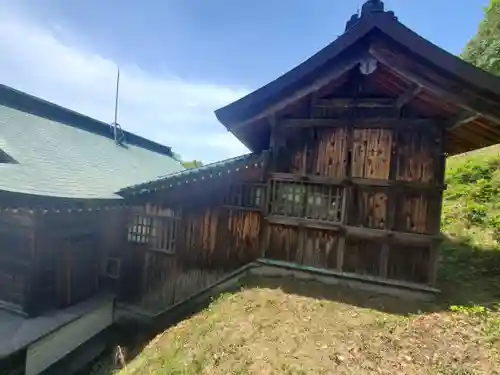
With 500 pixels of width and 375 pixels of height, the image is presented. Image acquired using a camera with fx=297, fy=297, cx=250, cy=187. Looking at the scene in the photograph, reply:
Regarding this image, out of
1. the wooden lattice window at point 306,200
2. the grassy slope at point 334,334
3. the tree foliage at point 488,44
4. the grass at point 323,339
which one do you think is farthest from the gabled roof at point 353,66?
the tree foliage at point 488,44

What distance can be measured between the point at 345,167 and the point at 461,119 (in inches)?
97.8

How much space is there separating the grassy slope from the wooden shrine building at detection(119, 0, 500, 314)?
3.29ft

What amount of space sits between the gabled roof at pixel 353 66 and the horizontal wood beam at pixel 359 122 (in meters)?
0.57

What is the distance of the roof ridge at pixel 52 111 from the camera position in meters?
10.4

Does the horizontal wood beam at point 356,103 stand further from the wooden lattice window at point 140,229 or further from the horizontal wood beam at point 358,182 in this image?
the wooden lattice window at point 140,229

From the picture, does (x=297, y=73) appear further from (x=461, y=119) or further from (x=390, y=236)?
(x=390, y=236)

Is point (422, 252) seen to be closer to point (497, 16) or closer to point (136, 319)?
point (136, 319)

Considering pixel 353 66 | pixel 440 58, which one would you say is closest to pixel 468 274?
pixel 440 58

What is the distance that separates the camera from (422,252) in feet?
21.5

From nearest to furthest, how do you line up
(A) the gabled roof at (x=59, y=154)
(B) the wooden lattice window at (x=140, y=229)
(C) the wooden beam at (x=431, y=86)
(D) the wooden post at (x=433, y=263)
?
(C) the wooden beam at (x=431, y=86), (D) the wooden post at (x=433, y=263), (A) the gabled roof at (x=59, y=154), (B) the wooden lattice window at (x=140, y=229)

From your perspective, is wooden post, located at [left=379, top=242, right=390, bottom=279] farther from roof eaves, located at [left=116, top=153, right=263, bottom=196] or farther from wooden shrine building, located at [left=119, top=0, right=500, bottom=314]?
roof eaves, located at [left=116, top=153, right=263, bottom=196]

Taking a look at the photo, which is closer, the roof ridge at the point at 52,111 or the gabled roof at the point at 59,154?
the gabled roof at the point at 59,154

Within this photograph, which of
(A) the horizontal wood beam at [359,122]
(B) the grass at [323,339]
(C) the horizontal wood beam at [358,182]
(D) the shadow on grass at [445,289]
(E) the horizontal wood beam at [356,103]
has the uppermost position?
(E) the horizontal wood beam at [356,103]

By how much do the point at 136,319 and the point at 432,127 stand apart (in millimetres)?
9399
